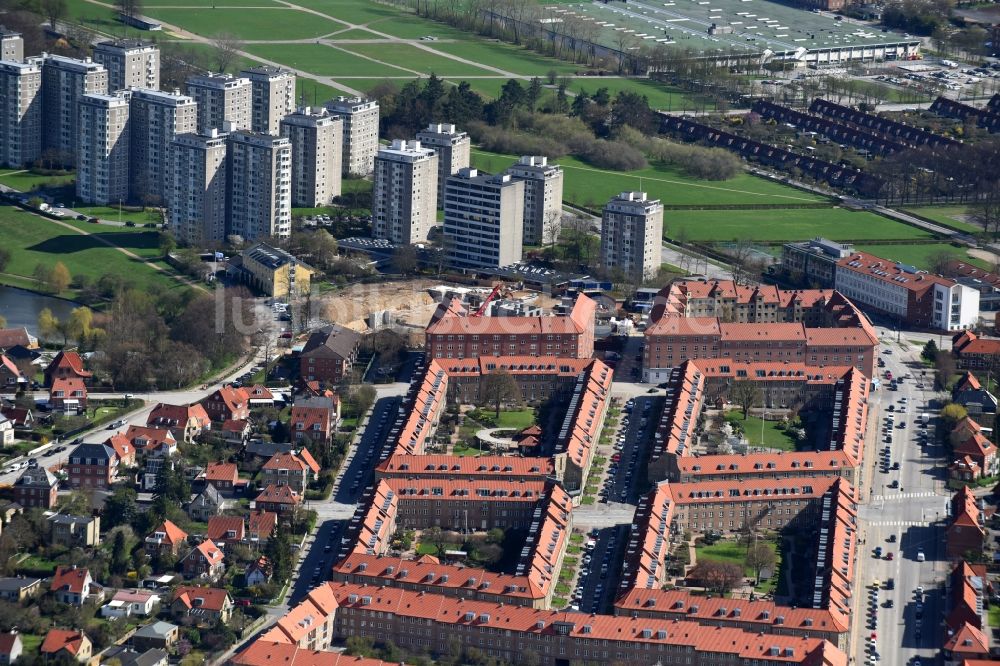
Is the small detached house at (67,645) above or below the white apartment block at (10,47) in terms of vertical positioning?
below

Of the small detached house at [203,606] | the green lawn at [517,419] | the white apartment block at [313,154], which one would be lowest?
the small detached house at [203,606]

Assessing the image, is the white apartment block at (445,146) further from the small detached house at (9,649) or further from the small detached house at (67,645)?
the small detached house at (9,649)

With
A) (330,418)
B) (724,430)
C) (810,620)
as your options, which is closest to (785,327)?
(724,430)

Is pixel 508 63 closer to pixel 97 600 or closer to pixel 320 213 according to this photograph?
pixel 320 213

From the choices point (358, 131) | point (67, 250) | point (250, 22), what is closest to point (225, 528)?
point (67, 250)

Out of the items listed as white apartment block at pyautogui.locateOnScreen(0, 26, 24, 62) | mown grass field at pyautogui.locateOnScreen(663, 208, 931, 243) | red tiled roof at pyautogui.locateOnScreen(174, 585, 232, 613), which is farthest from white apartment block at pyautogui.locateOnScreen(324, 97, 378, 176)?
red tiled roof at pyautogui.locateOnScreen(174, 585, 232, 613)

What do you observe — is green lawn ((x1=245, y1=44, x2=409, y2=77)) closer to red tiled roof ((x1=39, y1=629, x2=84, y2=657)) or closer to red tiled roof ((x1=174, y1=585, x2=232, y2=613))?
red tiled roof ((x1=174, y1=585, x2=232, y2=613))

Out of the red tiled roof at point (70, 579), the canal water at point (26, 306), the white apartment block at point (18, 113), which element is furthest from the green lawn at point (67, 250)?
the red tiled roof at point (70, 579)
